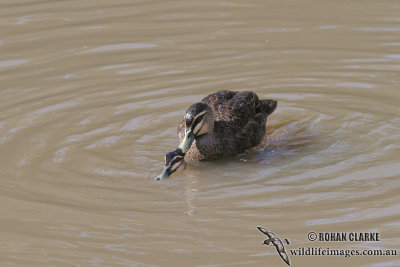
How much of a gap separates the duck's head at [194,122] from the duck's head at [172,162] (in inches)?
4.5

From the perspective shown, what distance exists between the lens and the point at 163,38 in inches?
597

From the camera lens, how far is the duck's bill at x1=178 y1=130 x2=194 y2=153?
997 centimetres

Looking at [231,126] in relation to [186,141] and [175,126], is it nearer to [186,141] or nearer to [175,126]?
[186,141]

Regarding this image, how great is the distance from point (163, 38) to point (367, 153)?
6030 mm

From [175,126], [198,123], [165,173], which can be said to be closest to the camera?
[165,173]

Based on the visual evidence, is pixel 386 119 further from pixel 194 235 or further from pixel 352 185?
pixel 194 235

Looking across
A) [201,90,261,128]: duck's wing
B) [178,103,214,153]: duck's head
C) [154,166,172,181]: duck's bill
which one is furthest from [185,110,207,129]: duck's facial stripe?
[201,90,261,128]: duck's wing

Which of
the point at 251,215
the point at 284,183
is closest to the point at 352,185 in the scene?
the point at 284,183

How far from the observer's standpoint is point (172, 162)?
973 centimetres

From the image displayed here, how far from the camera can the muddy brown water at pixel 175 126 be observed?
8.14m

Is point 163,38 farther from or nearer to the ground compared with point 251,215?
farther from the ground

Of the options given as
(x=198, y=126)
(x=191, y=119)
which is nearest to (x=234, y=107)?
(x=198, y=126)

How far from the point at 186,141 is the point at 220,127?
0.77m

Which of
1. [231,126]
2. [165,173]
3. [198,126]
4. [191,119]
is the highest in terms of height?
[191,119]
